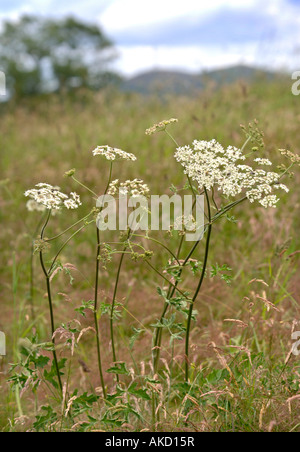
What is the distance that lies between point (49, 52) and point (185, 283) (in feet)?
142

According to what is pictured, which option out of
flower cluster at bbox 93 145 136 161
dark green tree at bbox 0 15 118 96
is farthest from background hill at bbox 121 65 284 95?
dark green tree at bbox 0 15 118 96

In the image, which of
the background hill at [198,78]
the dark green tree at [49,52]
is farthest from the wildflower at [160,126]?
the dark green tree at [49,52]

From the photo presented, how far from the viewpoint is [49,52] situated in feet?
141

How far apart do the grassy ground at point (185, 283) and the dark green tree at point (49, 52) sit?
3222 cm

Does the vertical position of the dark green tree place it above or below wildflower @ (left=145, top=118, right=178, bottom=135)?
above

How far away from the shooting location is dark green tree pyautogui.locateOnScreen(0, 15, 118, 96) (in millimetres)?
39969

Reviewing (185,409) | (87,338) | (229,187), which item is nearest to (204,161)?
(229,187)

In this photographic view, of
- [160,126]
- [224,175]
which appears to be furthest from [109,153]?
[224,175]

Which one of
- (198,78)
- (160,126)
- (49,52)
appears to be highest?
(49,52)

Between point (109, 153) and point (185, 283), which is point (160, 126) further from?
point (185, 283)

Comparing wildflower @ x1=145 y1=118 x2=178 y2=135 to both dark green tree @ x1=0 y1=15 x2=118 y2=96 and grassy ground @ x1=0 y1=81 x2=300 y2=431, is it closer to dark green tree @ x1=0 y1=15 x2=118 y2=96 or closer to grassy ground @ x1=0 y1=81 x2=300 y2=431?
grassy ground @ x1=0 y1=81 x2=300 y2=431

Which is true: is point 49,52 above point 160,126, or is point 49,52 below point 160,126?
above

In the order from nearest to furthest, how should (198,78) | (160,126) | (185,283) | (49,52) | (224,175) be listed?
(224,175) → (160,126) → (185,283) → (198,78) → (49,52)

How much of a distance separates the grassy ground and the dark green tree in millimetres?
32218
